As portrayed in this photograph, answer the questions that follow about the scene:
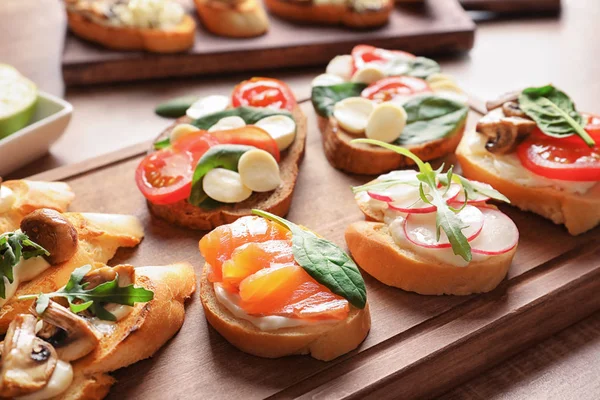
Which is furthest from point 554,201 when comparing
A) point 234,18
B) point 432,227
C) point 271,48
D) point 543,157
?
point 234,18

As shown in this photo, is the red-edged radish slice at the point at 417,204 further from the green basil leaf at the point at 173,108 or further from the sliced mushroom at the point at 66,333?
the green basil leaf at the point at 173,108

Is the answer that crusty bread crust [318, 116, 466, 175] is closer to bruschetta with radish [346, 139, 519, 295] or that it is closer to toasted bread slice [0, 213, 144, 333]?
bruschetta with radish [346, 139, 519, 295]

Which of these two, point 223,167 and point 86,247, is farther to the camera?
point 223,167

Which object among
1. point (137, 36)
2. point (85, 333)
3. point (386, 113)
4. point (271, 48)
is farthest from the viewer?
point (271, 48)

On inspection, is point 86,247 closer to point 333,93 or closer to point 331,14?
point 333,93

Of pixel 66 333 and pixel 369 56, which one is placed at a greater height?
pixel 369 56

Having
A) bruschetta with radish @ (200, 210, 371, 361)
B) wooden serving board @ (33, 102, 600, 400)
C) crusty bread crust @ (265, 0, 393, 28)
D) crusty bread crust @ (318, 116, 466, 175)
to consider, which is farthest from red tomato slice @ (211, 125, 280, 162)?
crusty bread crust @ (265, 0, 393, 28)

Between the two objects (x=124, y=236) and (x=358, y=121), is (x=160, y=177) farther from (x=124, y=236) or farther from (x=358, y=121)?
Result: (x=358, y=121)
